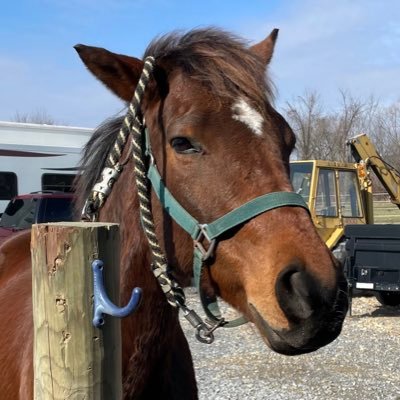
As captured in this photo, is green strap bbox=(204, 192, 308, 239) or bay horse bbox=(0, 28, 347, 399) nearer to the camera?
bay horse bbox=(0, 28, 347, 399)

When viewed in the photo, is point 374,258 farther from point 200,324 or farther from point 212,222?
point 212,222

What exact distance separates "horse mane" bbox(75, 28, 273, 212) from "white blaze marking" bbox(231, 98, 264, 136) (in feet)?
0.10

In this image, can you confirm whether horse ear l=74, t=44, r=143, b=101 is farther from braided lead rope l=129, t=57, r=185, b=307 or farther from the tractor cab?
the tractor cab

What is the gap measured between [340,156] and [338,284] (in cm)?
3897

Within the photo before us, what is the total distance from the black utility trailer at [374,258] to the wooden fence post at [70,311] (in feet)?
27.6

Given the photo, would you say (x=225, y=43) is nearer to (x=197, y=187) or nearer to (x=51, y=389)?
(x=197, y=187)

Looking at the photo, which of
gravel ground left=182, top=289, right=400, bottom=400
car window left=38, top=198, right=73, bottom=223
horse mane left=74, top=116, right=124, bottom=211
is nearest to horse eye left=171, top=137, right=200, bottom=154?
horse mane left=74, top=116, right=124, bottom=211

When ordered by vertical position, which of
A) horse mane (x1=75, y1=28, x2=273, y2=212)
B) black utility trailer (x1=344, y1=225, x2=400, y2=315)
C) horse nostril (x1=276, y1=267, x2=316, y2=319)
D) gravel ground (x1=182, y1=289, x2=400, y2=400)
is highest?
horse mane (x1=75, y1=28, x2=273, y2=212)

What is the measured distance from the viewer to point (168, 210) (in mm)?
2115

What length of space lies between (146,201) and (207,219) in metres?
0.27

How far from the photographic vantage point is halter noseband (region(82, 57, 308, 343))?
1924 millimetres

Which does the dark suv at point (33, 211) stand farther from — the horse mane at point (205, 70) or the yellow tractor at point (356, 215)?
the horse mane at point (205, 70)

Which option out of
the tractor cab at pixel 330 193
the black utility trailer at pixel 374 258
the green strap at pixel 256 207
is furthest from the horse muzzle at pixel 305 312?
the tractor cab at pixel 330 193

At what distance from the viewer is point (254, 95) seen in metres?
2.12
